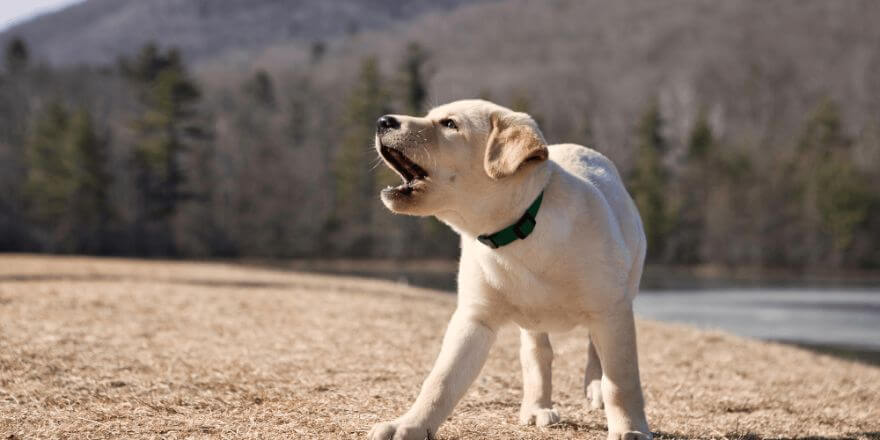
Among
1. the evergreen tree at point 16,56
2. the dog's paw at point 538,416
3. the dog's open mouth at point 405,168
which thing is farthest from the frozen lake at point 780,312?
the evergreen tree at point 16,56

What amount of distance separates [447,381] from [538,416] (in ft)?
3.14

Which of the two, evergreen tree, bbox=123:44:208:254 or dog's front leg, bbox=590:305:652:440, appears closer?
dog's front leg, bbox=590:305:652:440

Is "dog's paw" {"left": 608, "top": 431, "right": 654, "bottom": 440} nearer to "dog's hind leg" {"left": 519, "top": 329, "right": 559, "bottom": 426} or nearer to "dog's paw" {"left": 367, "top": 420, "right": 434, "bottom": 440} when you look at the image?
"dog's hind leg" {"left": 519, "top": 329, "right": 559, "bottom": 426}

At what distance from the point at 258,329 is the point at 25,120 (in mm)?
65762

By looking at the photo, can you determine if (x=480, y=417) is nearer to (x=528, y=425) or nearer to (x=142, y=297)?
(x=528, y=425)

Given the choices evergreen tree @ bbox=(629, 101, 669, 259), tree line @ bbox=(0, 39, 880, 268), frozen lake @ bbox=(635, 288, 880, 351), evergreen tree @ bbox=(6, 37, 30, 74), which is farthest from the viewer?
evergreen tree @ bbox=(6, 37, 30, 74)

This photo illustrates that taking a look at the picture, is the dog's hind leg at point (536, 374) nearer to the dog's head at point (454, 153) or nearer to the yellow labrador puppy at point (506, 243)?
the yellow labrador puppy at point (506, 243)

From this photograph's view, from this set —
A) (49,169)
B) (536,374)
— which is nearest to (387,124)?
(536,374)

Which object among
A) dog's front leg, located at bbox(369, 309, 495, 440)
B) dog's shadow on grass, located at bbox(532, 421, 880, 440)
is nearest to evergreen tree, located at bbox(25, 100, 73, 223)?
dog's shadow on grass, located at bbox(532, 421, 880, 440)

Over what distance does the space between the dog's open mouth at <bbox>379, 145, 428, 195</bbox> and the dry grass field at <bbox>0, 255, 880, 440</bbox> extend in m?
1.32

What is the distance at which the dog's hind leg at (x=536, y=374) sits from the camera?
15.7 feet

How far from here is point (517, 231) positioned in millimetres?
3844

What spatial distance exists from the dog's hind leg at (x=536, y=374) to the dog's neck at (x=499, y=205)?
118cm

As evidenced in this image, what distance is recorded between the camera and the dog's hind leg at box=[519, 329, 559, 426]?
4.77 metres
